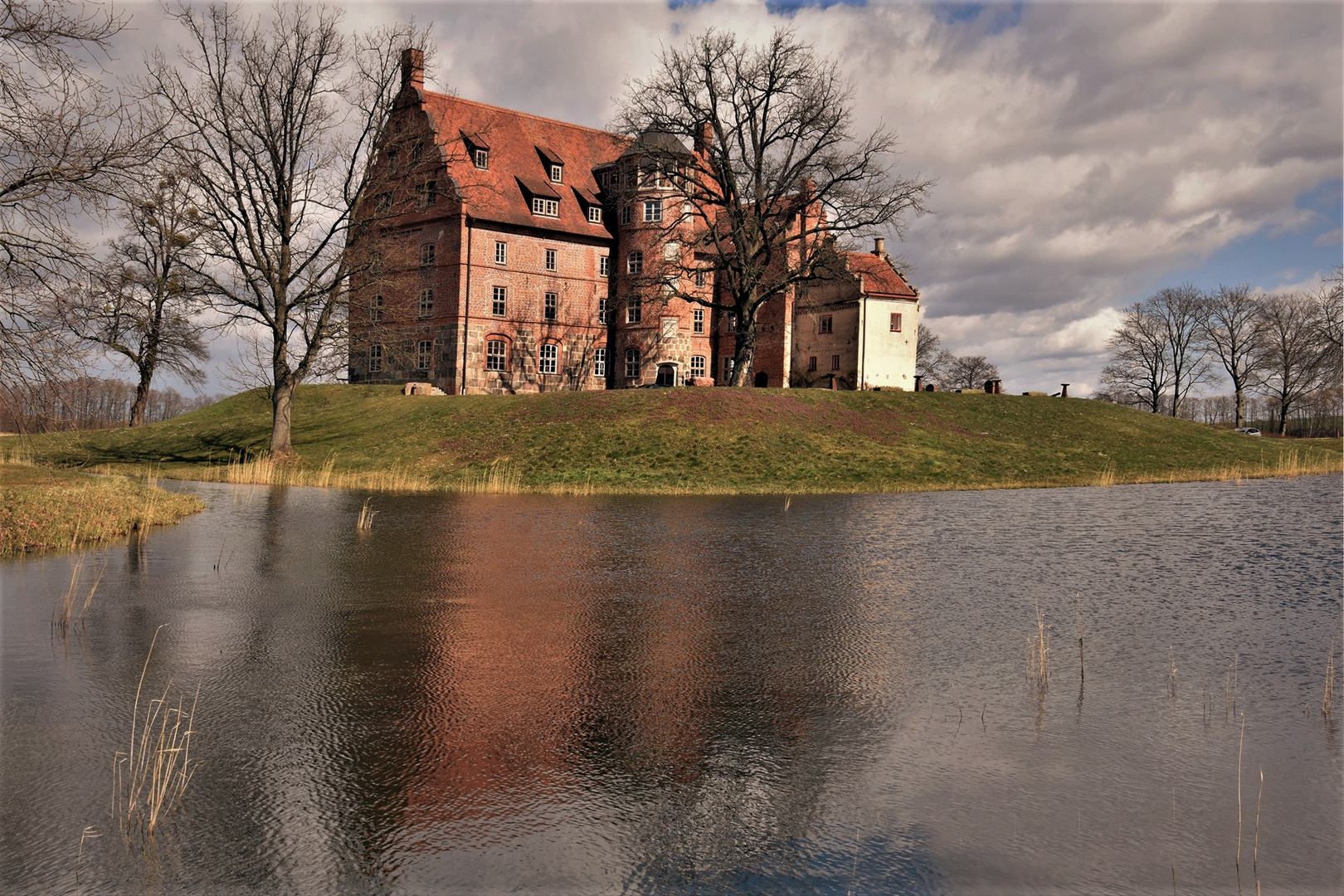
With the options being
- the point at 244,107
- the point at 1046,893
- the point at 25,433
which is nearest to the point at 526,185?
the point at 244,107

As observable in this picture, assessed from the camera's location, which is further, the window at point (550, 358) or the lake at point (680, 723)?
the window at point (550, 358)

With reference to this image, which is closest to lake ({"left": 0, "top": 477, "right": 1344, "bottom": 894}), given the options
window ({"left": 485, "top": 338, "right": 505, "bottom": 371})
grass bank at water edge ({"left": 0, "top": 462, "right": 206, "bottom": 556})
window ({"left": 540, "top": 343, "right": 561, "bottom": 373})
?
grass bank at water edge ({"left": 0, "top": 462, "right": 206, "bottom": 556})

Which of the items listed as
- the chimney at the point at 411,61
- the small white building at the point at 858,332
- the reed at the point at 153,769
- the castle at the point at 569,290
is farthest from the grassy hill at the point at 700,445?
the reed at the point at 153,769

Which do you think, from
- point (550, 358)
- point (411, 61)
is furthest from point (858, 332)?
point (411, 61)

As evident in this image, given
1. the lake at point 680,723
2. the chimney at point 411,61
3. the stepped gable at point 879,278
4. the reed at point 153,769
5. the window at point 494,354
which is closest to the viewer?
the lake at point 680,723

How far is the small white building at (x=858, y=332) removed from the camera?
2185 inches

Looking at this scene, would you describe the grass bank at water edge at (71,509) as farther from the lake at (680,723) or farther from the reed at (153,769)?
the reed at (153,769)

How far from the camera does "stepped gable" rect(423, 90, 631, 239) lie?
161 ft

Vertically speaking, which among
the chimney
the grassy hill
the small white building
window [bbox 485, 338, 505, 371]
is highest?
the chimney

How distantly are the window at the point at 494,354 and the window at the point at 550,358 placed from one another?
8.65 ft

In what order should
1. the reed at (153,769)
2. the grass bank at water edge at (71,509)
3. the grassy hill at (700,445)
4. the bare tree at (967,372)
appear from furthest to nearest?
the bare tree at (967,372) → the grassy hill at (700,445) → the grass bank at water edge at (71,509) → the reed at (153,769)

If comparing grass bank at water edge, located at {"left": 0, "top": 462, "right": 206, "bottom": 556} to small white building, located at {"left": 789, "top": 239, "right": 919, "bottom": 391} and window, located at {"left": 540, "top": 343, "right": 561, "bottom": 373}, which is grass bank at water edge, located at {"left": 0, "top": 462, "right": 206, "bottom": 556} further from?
small white building, located at {"left": 789, "top": 239, "right": 919, "bottom": 391}

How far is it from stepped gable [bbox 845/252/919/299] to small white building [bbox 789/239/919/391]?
0.17 feet

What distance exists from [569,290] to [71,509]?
37926 mm
